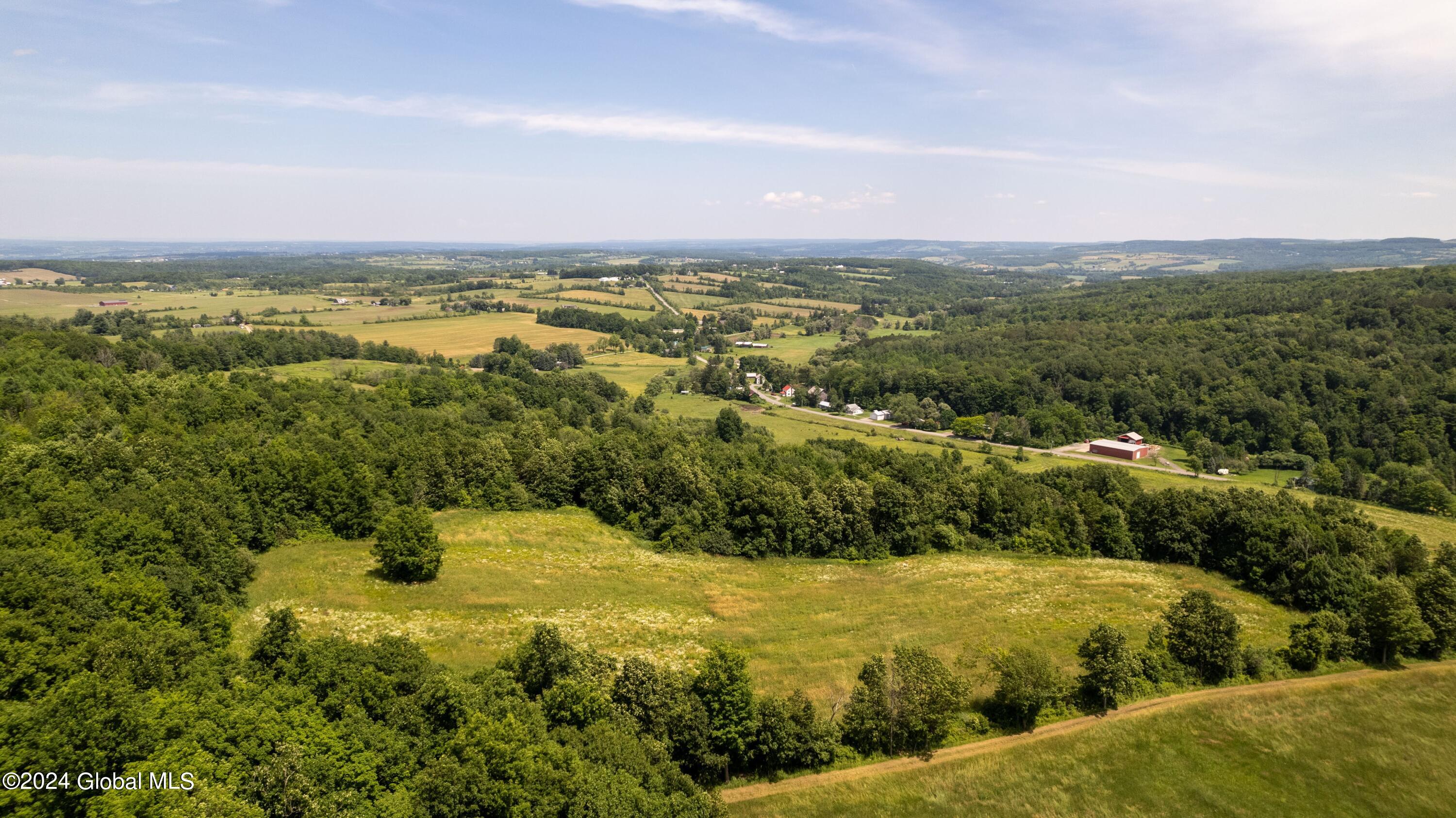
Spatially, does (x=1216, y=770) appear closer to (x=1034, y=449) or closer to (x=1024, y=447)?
(x=1024, y=447)

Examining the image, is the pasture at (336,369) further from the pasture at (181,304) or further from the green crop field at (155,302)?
the green crop field at (155,302)

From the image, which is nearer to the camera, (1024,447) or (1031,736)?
(1031,736)

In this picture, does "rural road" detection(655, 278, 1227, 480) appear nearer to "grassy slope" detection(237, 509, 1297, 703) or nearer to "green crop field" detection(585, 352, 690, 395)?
"green crop field" detection(585, 352, 690, 395)

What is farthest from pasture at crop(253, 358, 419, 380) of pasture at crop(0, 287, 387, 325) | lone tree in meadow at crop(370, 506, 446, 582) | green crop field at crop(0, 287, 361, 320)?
green crop field at crop(0, 287, 361, 320)

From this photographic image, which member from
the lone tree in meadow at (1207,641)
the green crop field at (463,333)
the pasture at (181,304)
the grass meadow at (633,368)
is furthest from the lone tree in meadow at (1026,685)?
the pasture at (181,304)

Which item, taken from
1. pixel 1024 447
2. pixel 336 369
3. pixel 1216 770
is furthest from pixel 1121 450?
pixel 336 369
